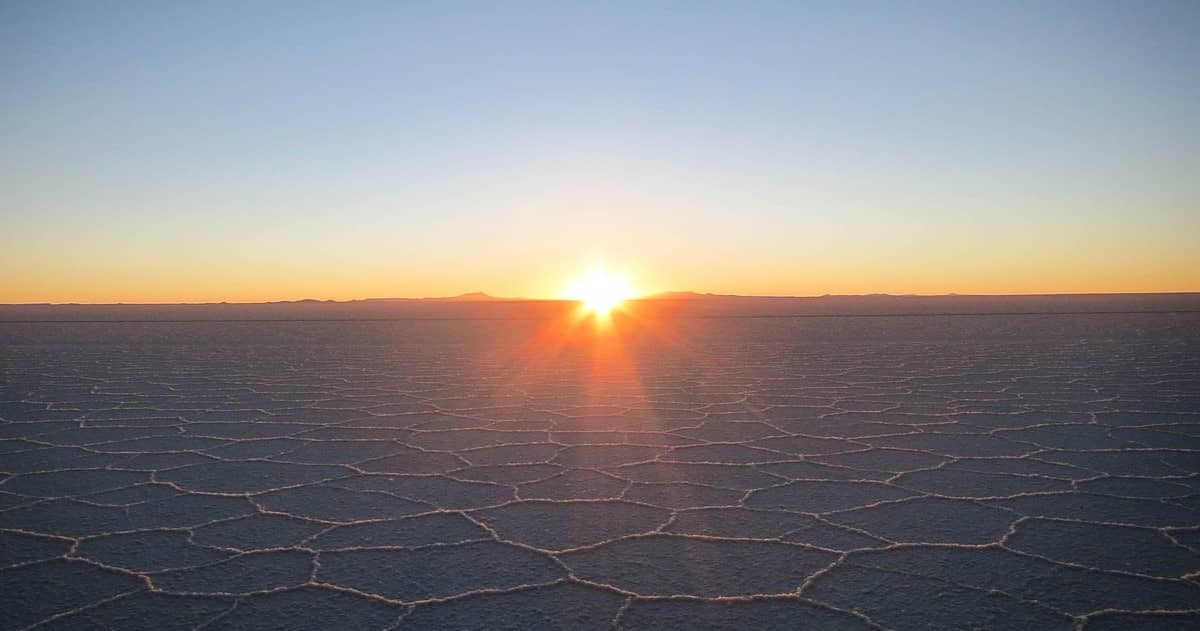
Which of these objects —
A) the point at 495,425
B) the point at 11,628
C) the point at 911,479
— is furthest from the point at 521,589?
the point at 495,425

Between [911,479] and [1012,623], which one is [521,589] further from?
[911,479]

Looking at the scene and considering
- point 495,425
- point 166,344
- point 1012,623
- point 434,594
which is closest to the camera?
point 1012,623

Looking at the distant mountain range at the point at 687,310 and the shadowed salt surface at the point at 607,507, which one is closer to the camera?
the shadowed salt surface at the point at 607,507

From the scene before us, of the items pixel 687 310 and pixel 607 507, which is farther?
pixel 687 310

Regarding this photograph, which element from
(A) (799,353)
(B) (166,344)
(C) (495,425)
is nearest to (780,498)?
(C) (495,425)

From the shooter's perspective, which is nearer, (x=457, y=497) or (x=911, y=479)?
(x=457, y=497)

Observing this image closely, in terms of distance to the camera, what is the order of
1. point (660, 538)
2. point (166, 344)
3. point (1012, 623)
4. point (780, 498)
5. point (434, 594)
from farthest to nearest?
point (166, 344) < point (780, 498) < point (660, 538) < point (434, 594) < point (1012, 623)

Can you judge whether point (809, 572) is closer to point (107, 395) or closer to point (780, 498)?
point (780, 498)

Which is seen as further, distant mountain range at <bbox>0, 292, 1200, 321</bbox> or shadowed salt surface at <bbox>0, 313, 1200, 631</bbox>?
distant mountain range at <bbox>0, 292, 1200, 321</bbox>
